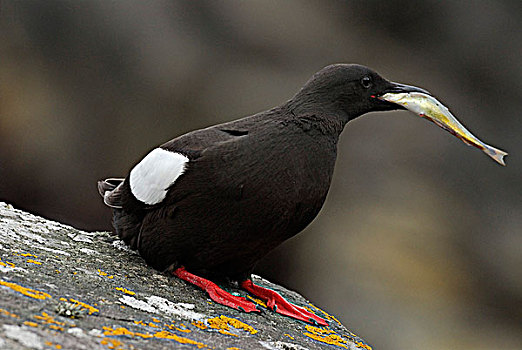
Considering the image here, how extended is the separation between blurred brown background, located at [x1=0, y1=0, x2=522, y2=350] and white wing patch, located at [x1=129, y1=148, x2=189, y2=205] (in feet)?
14.0

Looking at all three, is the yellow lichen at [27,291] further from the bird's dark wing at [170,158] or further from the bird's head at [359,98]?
the bird's head at [359,98]

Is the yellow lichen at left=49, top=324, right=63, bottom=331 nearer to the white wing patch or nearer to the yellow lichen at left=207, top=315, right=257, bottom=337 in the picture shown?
the yellow lichen at left=207, top=315, right=257, bottom=337

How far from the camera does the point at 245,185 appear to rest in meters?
3.38

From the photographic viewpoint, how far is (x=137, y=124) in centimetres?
820

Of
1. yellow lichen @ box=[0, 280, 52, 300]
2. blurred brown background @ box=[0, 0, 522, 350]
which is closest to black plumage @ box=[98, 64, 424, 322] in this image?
yellow lichen @ box=[0, 280, 52, 300]

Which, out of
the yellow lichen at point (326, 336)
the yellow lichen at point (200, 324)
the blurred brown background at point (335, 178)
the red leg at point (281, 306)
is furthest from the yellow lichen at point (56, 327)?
the blurred brown background at point (335, 178)

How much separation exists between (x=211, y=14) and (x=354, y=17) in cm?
216

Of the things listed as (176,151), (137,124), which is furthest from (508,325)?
(176,151)

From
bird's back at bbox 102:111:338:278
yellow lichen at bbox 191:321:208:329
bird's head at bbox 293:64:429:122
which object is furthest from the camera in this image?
bird's head at bbox 293:64:429:122

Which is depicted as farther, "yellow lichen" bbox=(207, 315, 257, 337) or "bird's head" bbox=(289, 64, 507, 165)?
"bird's head" bbox=(289, 64, 507, 165)

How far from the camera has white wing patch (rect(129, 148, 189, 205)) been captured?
3641mm

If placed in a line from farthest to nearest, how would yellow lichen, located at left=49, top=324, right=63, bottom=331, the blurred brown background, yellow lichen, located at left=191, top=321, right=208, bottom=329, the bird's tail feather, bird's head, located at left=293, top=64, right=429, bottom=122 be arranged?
the blurred brown background
the bird's tail feather
bird's head, located at left=293, top=64, right=429, bottom=122
yellow lichen, located at left=191, top=321, right=208, bottom=329
yellow lichen, located at left=49, top=324, right=63, bottom=331

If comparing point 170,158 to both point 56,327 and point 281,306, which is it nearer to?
point 281,306

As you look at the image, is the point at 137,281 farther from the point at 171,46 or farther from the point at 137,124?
the point at 171,46
